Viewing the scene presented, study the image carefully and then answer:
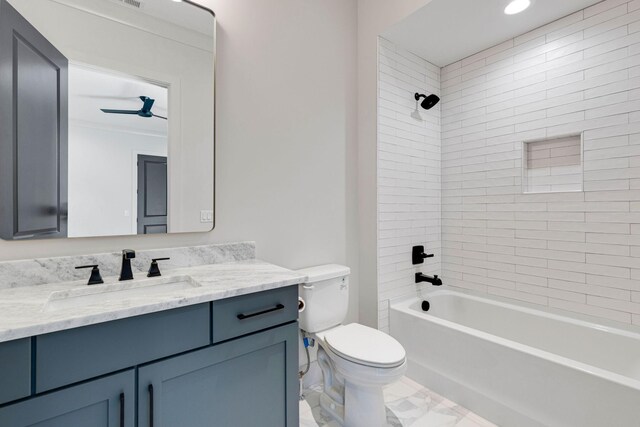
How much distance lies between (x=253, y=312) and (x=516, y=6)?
7.59ft

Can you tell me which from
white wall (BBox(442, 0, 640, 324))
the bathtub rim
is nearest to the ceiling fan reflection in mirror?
the bathtub rim

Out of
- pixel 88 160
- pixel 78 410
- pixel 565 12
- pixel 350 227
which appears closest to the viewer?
pixel 78 410

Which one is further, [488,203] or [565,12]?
[488,203]

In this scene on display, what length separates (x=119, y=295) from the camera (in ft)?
3.74

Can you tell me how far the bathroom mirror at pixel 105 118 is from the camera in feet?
3.75

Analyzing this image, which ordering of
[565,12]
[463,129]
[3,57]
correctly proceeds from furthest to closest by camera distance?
1. [463,129]
2. [565,12]
3. [3,57]

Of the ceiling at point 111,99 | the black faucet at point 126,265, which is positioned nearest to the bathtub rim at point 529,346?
the black faucet at point 126,265

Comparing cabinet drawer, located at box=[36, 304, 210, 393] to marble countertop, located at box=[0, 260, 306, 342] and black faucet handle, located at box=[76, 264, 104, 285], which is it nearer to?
marble countertop, located at box=[0, 260, 306, 342]

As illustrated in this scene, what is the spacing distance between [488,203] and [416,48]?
1.34m

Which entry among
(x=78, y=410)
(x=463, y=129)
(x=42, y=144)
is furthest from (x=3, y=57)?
(x=463, y=129)

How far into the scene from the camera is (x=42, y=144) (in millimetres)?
1178

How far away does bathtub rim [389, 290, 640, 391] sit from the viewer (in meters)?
1.33

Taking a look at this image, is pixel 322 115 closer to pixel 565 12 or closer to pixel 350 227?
pixel 350 227

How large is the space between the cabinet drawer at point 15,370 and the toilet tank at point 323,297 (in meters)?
1.14
